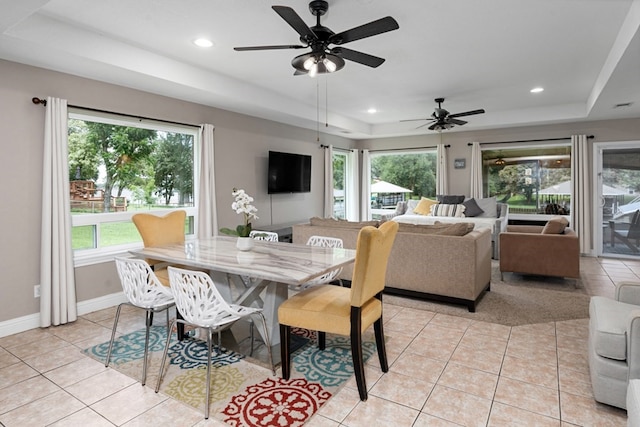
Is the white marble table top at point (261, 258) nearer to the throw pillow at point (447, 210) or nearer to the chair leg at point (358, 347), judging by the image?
the chair leg at point (358, 347)

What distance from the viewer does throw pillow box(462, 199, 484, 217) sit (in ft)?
23.2

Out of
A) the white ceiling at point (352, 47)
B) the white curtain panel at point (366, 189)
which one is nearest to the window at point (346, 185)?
the white curtain panel at point (366, 189)

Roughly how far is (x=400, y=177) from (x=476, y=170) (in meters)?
1.85

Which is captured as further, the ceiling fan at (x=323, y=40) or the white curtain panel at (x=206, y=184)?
the white curtain panel at (x=206, y=184)

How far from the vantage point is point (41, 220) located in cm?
340

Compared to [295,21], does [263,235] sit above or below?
below

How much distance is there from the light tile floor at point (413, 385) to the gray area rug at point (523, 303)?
0.21 m

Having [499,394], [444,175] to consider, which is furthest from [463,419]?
[444,175]

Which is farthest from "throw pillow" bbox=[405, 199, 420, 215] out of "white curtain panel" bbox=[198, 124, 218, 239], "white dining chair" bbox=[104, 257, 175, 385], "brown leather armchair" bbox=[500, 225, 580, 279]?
"white dining chair" bbox=[104, 257, 175, 385]

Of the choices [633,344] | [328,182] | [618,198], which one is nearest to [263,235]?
[633,344]

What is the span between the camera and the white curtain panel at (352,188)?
8.81 m

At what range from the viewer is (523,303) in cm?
399

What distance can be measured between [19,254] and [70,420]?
6.51 feet

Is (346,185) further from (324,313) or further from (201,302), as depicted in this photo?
(201,302)
